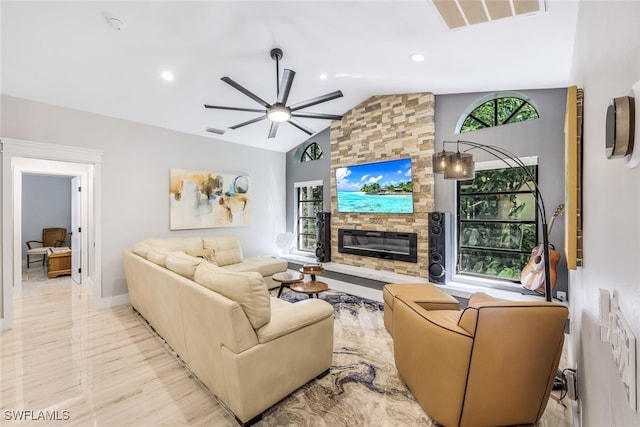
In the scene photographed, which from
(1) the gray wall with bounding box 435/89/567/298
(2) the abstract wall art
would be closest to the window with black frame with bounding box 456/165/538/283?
(1) the gray wall with bounding box 435/89/567/298

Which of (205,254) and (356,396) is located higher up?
(205,254)

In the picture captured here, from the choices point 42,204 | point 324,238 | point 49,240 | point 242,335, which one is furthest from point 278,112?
point 42,204

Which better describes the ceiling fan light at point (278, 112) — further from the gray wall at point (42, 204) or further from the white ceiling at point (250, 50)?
the gray wall at point (42, 204)

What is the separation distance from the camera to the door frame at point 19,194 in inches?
131

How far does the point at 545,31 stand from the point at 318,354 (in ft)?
10.5

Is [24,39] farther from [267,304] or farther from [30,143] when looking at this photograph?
[267,304]

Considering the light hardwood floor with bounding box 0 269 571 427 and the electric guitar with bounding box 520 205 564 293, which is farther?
the electric guitar with bounding box 520 205 564 293

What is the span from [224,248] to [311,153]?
9.41 ft

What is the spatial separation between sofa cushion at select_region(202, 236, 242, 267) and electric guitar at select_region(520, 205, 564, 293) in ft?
14.3

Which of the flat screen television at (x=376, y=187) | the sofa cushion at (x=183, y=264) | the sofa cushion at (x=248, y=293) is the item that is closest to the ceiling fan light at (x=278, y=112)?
the sofa cushion at (x=183, y=264)

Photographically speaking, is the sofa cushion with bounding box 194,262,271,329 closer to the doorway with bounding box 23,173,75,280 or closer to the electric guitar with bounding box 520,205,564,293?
the electric guitar with bounding box 520,205,564,293

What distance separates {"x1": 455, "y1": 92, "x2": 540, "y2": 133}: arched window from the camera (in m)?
3.57

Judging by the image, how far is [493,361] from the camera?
5.14 feet

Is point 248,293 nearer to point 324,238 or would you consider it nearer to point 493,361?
point 493,361
